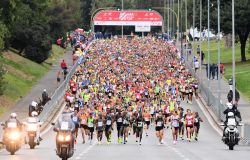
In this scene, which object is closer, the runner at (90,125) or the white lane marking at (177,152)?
the white lane marking at (177,152)

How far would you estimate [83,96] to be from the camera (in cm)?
5688

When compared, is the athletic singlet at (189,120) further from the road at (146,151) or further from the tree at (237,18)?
the tree at (237,18)

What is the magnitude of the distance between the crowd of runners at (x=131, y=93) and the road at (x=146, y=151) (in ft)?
2.64

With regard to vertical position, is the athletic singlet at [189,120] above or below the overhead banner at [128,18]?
below

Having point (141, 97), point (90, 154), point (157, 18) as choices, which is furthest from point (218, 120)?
point (157, 18)

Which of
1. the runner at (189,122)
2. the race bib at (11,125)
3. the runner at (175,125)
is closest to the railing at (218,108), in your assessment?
the runner at (189,122)

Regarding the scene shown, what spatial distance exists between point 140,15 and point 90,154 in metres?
114

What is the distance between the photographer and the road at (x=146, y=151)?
2747cm

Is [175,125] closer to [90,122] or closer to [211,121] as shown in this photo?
[90,122]

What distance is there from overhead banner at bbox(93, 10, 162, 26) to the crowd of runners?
1240 inches

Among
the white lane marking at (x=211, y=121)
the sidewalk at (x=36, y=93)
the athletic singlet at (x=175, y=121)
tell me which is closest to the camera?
the athletic singlet at (x=175, y=121)

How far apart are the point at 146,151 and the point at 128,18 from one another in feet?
368

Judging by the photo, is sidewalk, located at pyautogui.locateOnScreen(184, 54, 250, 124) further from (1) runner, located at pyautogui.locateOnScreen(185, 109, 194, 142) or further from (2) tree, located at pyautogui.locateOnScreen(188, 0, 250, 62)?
(1) runner, located at pyautogui.locateOnScreen(185, 109, 194, 142)

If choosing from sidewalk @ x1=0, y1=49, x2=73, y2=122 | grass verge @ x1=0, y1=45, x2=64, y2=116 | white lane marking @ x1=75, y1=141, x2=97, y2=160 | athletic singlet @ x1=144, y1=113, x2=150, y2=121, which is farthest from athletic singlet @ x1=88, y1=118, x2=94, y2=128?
grass verge @ x1=0, y1=45, x2=64, y2=116
